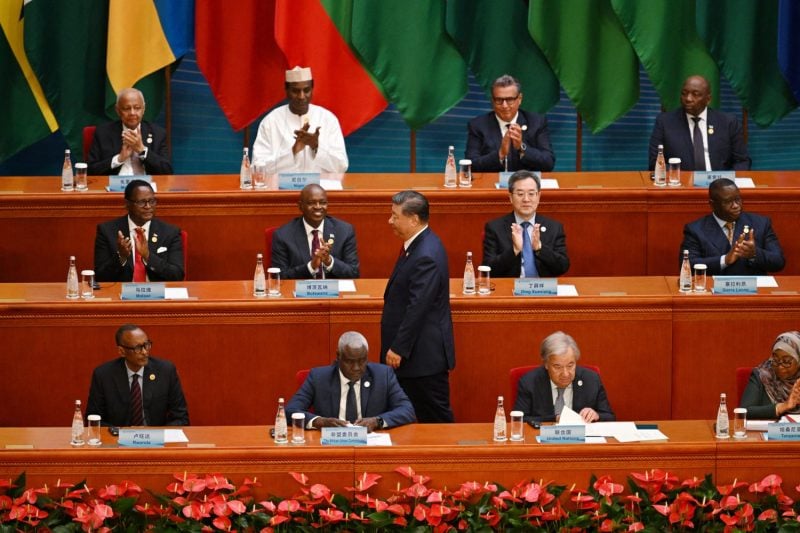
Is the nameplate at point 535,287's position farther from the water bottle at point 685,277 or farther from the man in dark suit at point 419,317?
the water bottle at point 685,277

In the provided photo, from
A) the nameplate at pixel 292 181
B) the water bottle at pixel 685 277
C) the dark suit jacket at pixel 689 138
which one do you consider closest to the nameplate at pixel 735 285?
the water bottle at pixel 685 277

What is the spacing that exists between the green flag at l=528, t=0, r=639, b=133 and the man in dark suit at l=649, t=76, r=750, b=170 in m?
0.84

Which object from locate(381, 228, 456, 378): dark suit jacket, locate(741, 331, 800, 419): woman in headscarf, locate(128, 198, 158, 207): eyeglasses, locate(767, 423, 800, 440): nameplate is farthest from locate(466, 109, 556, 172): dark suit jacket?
locate(767, 423, 800, 440): nameplate

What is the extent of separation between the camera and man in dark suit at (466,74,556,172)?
854 cm

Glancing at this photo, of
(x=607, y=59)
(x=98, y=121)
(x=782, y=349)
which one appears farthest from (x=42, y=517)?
(x=607, y=59)

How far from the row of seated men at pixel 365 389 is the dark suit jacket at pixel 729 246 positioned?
3.87 feet

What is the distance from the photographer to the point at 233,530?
565 centimetres

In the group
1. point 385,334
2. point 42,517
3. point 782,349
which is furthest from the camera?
point 385,334

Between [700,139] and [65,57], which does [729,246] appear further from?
[65,57]

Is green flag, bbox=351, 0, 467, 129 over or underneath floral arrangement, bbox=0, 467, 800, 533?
over

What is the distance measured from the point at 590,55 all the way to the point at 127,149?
281 centimetres

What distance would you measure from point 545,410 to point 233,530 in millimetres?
1534

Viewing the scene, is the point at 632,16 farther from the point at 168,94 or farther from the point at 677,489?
the point at 677,489

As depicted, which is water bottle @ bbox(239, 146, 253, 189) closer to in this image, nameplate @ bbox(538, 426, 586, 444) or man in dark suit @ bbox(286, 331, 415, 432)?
man in dark suit @ bbox(286, 331, 415, 432)
